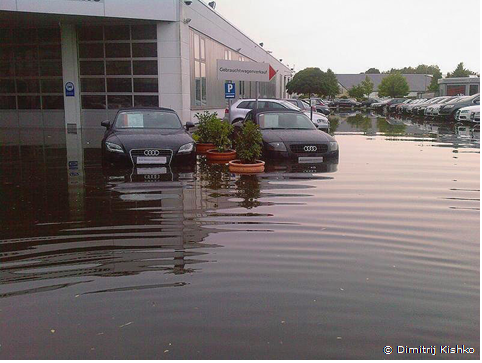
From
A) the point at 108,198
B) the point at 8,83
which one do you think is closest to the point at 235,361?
the point at 108,198

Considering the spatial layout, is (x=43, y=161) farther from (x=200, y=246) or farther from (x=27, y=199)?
(x=200, y=246)

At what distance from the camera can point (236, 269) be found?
4871 millimetres

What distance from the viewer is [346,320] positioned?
3.77 metres

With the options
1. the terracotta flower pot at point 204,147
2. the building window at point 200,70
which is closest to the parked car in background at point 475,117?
the building window at point 200,70

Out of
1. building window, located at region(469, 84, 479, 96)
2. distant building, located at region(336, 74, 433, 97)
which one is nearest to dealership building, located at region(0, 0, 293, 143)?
building window, located at region(469, 84, 479, 96)

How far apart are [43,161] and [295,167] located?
640 centimetres

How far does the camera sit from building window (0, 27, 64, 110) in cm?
2380

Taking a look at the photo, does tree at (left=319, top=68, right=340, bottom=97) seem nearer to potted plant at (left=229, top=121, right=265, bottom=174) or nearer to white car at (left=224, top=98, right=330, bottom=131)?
white car at (left=224, top=98, right=330, bottom=131)

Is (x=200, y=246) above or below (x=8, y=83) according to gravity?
below

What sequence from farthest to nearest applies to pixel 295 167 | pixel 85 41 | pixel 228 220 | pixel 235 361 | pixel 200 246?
pixel 85 41 < pixel 295 167 < pixel 228 220 < pixel 200 246 < pixel 235 361

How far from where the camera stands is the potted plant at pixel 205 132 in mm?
14220

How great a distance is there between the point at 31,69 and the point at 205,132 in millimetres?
13503

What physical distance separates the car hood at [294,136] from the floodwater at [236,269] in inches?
101

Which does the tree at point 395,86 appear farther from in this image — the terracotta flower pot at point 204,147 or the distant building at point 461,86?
the terracotta flower pot at point 204,147
